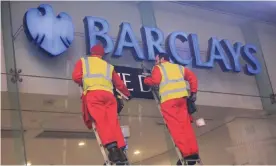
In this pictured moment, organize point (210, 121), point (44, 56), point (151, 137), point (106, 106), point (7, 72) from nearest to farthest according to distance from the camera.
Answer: point (106, 106) < point (7, 72) < point (44, 56) < point (151, 137) < point (210, 121)

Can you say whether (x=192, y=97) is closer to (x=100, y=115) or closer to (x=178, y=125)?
(x=178, y=125)

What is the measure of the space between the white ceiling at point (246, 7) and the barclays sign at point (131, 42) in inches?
27.0

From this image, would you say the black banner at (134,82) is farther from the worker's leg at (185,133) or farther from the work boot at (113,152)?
the work boot at (113,152)

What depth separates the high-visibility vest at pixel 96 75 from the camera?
13.7 ft

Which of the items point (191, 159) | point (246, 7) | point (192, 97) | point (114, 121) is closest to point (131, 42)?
point (192, 97)

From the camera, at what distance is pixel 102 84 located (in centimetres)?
421

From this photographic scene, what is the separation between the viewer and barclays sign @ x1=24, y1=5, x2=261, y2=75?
5.20 metres

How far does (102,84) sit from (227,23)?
357cm

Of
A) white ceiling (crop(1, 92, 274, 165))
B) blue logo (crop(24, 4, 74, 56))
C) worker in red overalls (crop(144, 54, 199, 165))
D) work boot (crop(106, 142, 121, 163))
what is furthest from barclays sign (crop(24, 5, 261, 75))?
work boot (crop(106, 142, 121, 163))

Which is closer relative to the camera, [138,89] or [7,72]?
[7,72]

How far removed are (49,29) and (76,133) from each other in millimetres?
1375

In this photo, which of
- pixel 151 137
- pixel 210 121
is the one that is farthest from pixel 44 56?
pixel 210 121

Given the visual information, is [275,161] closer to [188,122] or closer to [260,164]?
[260,164]

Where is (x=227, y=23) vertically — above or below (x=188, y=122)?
above
